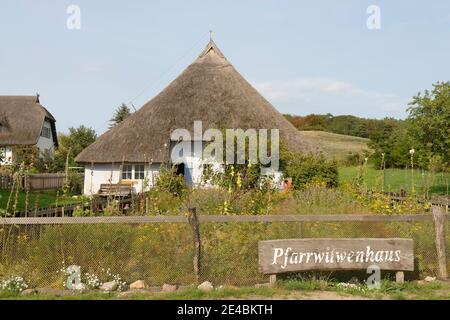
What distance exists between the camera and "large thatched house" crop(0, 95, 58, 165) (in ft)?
135

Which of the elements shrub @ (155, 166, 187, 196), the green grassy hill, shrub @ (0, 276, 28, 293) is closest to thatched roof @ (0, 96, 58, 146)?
the green grassy hill

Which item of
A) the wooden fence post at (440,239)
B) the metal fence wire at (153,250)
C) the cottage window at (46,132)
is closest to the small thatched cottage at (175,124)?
the metal fence wire at (153,250)

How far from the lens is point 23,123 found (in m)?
42.3

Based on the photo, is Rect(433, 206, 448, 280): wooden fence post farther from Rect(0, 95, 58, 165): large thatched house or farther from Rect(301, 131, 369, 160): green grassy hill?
Rect(301, 131, 369, 160): green grassy hill

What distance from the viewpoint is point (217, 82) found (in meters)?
26.3

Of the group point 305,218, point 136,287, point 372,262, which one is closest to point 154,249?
point 136,287

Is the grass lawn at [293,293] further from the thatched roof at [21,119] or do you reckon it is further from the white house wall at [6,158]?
the thatched roof at [21,119]

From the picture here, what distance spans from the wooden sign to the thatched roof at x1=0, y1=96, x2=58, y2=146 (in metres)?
37.8

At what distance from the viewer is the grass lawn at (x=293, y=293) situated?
6262mm

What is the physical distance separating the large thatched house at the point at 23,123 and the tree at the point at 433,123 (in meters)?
29.5

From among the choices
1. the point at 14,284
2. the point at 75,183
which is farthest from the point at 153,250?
the point at 75,183
